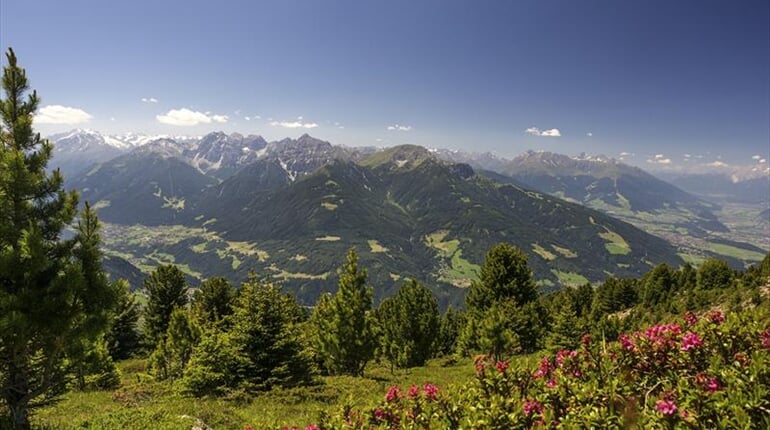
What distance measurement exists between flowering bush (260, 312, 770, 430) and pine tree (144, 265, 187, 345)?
195ft

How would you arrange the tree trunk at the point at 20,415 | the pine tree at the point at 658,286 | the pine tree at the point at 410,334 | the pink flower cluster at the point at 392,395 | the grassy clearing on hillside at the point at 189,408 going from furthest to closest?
the pine tree at the point at 658,286, the pine tree at the point at 410,334, the grassy clearing on hillside at the point at 189,408, the tree trunk at the point at 20,415, the pink flower cluster at the point at 392,395

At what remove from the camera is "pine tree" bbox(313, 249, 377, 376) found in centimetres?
3416

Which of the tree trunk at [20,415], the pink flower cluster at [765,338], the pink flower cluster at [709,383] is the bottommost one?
the tree trunk at [20,415]

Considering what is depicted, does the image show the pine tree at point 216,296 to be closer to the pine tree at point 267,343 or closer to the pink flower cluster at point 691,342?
the pine tree at point 267,343

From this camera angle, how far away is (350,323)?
112 ft

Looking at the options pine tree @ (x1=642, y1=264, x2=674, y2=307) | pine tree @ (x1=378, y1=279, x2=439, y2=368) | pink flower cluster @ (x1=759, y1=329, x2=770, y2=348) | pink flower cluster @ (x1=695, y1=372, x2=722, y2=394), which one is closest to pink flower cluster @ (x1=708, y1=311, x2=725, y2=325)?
pink flower cluster @ (x1=759, y1=329, x2=770, y2=348)

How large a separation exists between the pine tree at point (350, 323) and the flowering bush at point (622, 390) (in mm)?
27472

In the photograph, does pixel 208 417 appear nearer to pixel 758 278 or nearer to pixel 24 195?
pixel 24 195

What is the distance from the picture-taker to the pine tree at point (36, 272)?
34.3 feet

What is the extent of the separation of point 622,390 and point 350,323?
30342 mm

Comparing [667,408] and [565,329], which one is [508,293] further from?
[667,408]

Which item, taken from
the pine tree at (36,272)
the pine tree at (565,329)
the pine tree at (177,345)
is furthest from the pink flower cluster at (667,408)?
the pine tree at (565,329)

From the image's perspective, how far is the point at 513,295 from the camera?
148ft

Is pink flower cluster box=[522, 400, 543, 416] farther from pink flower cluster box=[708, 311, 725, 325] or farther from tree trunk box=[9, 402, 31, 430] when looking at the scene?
tree trunk box=[9, 402, 31, 430]
